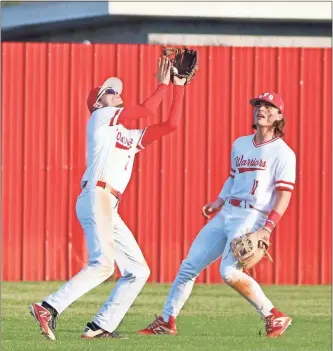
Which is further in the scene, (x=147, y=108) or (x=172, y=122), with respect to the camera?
(x=172, y=122)

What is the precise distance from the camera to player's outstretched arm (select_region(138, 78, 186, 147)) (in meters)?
12.6

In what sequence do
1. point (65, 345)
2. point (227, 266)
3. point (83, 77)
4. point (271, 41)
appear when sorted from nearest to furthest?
1. point (65, 345)
2. point (227, 266)
3. point (83, 77)
4. point (271, 41)

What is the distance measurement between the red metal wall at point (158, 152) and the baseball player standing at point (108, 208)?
23.9ft

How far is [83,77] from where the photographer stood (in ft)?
65.9

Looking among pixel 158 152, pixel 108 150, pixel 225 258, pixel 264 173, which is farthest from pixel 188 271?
pixel 158 152

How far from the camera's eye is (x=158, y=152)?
66.6ft

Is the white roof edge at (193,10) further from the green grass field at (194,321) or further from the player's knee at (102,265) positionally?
the player's knee at (102,265)

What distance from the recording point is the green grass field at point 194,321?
12.0 metres

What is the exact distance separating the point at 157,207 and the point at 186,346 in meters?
8.42

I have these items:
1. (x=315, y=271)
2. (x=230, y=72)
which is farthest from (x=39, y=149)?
(x=315, y=271)

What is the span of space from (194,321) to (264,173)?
234cm

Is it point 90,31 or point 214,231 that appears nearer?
point 214,231

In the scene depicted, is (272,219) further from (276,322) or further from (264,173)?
(276,322)

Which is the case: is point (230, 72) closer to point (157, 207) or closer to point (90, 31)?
point (157, 207)
